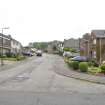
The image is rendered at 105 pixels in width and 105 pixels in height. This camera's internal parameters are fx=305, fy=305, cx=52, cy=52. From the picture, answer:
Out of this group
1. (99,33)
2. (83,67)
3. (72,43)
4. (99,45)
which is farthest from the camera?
(72,43)

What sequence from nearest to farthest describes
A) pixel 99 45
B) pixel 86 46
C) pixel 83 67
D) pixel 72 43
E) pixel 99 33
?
pixel 83 67 → pixel 99 45 → pixel 99 33 → pixel 86 46 → pixel 72 43

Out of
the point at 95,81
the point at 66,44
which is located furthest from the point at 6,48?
the point at 95,81

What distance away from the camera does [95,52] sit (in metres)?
61.7

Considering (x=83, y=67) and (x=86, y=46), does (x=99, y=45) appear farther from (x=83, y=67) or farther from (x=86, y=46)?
(x=83, y=67)

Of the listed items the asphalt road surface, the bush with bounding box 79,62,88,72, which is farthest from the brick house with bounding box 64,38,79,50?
the asphalt road surface

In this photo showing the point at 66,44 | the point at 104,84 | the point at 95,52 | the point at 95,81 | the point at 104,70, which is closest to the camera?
the point at 104,84

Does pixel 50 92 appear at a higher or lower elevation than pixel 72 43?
lower

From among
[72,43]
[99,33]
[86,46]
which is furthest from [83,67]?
[72,43]

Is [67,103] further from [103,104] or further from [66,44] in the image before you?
[66,44]

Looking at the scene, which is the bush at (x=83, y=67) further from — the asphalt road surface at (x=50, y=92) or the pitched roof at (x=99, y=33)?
the pitched roof at (x=99, y=33)

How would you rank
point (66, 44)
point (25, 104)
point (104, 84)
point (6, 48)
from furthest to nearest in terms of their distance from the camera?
1. point (66, 44)
2. point (6, 48)
3. point (104, 84)
4. point (25, 104)

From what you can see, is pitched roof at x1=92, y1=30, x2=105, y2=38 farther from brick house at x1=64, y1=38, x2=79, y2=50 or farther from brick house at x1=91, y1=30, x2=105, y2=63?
brick house at x1=64, y1=38, x2=79, y2=50

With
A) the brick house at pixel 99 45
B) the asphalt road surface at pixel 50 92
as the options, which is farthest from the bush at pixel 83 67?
the brick house at pixel 99 45

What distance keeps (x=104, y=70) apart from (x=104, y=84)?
9129 mm
